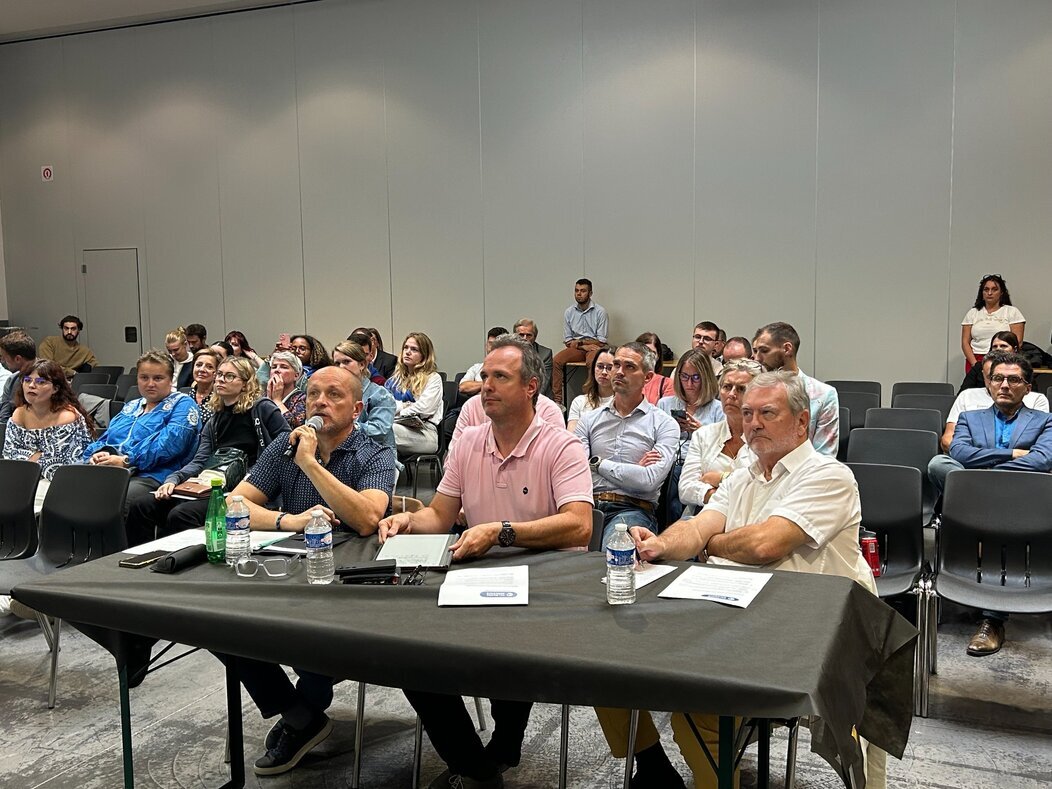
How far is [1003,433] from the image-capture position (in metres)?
4.68

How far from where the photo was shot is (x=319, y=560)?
2.39m

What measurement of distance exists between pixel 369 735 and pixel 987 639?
2591 millimetres

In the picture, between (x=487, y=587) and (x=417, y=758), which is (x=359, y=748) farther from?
(x=487, y=587)

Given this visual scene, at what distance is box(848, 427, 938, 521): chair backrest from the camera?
15.6 feet

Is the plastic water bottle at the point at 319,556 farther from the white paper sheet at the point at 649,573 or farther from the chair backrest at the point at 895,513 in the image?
the chair backrest at the point at 895,513

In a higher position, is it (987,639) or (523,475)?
(523,475)

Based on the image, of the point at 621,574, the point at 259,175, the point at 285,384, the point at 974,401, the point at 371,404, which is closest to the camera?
the point at 621,574

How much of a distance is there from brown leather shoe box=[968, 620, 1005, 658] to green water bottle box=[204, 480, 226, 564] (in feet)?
10.0

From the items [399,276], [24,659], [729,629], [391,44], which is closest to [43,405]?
[24,659]

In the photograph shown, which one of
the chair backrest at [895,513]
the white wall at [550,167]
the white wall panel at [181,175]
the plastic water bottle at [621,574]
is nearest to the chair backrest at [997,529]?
the chair backrest at [895,513]

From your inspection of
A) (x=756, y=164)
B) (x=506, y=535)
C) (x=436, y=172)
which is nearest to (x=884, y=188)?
(x=756, y=164)

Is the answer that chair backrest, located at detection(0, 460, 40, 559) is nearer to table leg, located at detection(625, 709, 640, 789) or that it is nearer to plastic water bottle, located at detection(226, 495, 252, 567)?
plastic water bottle, located at detection(226, 495, 252, 567)

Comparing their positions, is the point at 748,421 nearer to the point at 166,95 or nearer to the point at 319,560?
the point at 319,560

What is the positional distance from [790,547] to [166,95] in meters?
11.8
